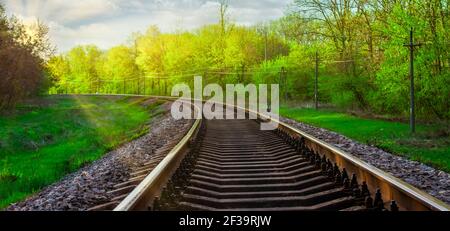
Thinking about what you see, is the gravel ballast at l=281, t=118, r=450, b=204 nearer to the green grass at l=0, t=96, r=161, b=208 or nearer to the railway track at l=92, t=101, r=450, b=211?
the railway track at l=92, t=101, r=450, b=211

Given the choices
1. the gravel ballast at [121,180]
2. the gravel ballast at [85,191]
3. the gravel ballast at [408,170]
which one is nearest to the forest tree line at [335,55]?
the gravel ballast at [408,170]

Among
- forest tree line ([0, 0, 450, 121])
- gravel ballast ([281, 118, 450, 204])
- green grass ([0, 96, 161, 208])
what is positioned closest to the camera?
gravel ballast ([281, 118, 450, 204])

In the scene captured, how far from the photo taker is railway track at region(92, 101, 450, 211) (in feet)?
15.7

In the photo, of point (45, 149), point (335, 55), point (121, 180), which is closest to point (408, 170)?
point (121, 180)

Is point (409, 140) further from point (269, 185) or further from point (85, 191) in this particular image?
point (85, 191)

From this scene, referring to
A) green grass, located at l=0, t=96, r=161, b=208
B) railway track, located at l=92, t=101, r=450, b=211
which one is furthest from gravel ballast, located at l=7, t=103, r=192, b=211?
green grass, located at l=0, t=96, r=161, b=208

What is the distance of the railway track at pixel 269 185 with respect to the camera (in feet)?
15.7

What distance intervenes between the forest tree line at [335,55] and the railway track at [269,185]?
11.8 metres

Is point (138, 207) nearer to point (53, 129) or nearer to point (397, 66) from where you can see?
point (397, 66)

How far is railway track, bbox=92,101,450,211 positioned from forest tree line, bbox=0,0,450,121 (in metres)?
11.8

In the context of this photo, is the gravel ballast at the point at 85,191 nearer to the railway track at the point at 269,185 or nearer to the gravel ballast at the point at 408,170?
the railway track at the point at 269,185

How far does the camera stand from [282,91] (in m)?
44.3

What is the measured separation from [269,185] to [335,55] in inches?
1169
